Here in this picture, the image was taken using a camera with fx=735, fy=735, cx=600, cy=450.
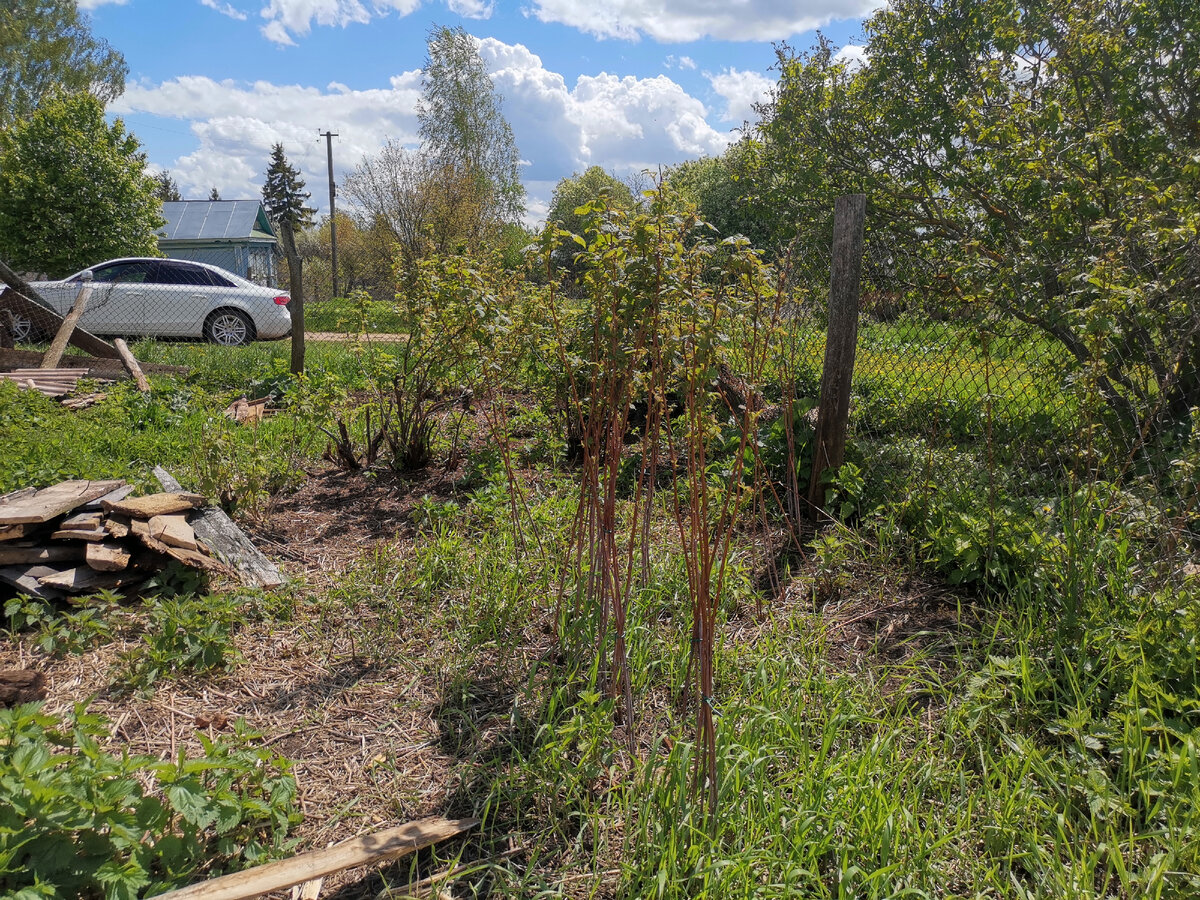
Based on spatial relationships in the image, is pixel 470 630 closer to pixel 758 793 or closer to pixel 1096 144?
pixel 758 793

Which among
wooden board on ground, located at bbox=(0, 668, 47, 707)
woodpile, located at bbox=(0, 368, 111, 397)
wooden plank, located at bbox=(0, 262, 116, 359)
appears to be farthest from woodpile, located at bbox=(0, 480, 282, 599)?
wooden plank, located at bbox=(0, 262, 116, 359)

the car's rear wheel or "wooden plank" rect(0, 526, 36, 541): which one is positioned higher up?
the car's rear wheel

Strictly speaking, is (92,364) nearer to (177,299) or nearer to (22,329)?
(22,329)

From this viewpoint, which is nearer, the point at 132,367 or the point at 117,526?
the point at 117,526

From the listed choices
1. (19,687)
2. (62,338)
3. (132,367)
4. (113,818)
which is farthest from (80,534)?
(62,338)

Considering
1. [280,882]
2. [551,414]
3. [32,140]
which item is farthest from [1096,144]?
[32,140]

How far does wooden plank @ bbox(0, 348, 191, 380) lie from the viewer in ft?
23.4

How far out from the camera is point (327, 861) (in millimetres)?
1720

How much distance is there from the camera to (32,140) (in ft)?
44.8

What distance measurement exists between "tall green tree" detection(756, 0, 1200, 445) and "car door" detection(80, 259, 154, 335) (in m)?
10.0

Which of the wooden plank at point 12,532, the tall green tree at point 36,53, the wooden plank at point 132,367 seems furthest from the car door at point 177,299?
the tall green tree at point 36,53

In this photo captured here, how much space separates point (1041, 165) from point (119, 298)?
12325 millimetres

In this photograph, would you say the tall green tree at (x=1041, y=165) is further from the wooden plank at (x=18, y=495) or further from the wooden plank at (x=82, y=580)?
the wooden plank at (x=18, y=495)

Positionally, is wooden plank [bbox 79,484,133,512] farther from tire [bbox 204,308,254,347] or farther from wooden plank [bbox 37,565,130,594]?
tire [bbox 204,308,254,347]
